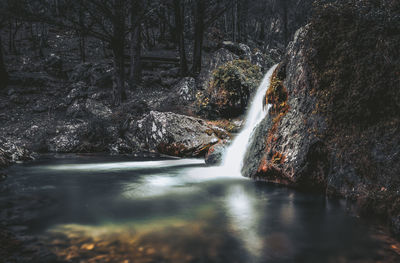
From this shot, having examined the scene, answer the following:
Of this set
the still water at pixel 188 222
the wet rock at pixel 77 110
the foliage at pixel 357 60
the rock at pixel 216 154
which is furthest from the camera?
the wet rock at pixel 77 110

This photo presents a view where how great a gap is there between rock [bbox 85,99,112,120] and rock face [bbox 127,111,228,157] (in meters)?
4.39

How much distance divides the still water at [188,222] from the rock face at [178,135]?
13.3 ft

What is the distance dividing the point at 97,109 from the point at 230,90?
27.2 ft

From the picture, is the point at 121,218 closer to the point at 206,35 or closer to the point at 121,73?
the point at 121,73

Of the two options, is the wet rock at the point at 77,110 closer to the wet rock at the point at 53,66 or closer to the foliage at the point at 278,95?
the wet rock at the point at 53,66

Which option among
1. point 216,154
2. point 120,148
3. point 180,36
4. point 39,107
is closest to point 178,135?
point 216,154

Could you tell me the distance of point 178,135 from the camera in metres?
11.1

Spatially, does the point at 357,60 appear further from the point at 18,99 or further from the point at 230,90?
the point at 18,99

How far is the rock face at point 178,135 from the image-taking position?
35.3ft

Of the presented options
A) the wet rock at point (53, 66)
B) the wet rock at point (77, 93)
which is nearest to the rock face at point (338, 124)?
the wet rock at point (77, 93)

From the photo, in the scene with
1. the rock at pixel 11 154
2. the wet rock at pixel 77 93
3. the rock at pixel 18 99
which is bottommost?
the rock at pixel 11 154

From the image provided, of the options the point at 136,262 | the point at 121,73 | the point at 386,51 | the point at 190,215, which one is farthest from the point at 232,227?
the point at 121,73

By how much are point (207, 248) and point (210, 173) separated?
4.70m

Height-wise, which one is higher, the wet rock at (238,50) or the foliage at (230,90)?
the wet rock at (238,50)
